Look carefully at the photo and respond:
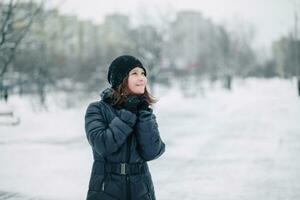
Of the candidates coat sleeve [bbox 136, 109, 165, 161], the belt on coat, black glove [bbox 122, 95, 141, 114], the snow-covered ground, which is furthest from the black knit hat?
the snow-covered ground

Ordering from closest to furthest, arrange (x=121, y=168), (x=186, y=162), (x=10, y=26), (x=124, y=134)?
(x=124, y=134) → (x=121, y=168) → (x=186, y=162) → (x=10, y=26)

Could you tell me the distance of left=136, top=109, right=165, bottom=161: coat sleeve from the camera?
2.99m

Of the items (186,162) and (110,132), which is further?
(186,162)

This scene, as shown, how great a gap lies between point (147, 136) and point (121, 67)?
46 cm

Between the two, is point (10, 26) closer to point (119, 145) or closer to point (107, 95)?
point (107, 95)

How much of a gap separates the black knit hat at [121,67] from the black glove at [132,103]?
5.9 inches

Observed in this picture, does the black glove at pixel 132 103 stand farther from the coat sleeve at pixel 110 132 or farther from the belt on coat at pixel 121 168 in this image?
the belt on coat at pixel 121 168

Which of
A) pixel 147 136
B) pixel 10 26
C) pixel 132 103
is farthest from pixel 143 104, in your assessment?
pixel 10 26

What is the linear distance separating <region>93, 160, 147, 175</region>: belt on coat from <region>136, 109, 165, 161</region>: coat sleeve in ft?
0.32

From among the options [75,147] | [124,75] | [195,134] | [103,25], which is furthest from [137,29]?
[103,25]

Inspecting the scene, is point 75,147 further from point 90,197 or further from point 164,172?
point 90,197

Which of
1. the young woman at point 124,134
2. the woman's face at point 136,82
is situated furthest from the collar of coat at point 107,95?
the woman's face at point 136,82

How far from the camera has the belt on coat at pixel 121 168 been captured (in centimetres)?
305

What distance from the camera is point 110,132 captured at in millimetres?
2955
